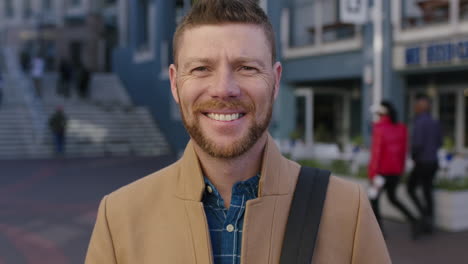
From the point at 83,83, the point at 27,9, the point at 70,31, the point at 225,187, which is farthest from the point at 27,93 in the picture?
the point at 225,187

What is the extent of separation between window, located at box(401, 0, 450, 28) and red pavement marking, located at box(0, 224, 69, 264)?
907 cm

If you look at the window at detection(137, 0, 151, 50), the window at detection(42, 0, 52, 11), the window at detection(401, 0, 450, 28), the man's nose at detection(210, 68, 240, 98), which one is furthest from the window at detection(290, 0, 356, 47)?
the window at detection(42, 0, 52, 11)

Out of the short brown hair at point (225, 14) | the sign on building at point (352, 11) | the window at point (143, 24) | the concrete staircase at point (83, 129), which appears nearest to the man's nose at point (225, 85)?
the short brown hair at point (225, 14)

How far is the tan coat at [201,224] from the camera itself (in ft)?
4.49

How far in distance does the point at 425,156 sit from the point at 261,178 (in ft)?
17.3

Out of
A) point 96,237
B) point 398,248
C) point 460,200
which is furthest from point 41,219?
point 96,237

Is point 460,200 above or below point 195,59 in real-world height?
below

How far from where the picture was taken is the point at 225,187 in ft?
4.71

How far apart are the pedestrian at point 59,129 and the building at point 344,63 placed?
3.97 meters

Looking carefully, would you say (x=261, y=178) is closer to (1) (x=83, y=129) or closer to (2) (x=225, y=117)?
(2) (x=225, y=117)

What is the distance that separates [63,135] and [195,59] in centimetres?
1682

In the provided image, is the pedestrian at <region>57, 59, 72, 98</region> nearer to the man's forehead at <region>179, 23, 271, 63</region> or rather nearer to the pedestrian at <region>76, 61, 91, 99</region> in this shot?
the pedestrian at <region>76, 61, 91, 99</region>

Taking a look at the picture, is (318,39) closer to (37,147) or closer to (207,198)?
(37,147)

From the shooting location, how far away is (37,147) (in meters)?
17.7
